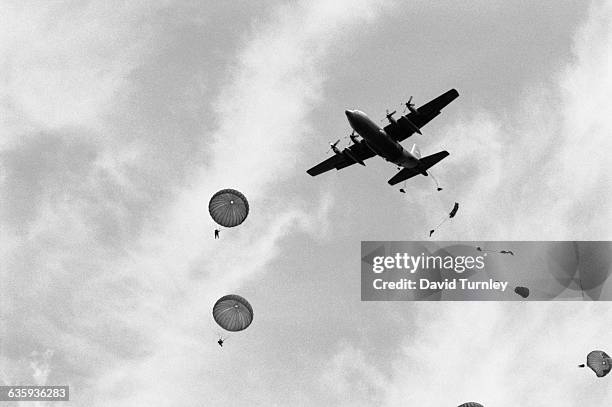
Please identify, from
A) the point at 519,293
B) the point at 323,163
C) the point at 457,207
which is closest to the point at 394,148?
the point at 457,207

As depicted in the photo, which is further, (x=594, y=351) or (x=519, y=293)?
(x=519, y=293)

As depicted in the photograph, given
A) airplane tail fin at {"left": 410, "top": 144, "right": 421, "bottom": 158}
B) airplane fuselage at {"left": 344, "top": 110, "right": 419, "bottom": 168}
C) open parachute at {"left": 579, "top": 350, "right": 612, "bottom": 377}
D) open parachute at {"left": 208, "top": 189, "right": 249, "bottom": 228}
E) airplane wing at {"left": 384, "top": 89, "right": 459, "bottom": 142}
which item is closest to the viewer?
open parachute at {"left": 208, "top": 189, "right": 249, "bottom": 228}

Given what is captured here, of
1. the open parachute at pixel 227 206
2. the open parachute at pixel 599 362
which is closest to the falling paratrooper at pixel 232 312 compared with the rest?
the open parachute at pixel 227 206

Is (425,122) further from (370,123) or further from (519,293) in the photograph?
(519,293)

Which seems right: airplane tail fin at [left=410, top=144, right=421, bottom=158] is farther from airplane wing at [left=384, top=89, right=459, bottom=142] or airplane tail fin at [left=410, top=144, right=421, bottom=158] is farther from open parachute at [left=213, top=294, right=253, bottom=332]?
open parachute at [left=213, top=294, right=253, bottom=332]

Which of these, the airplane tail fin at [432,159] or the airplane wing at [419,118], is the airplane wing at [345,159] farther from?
the airplane tail fin at [432,159]

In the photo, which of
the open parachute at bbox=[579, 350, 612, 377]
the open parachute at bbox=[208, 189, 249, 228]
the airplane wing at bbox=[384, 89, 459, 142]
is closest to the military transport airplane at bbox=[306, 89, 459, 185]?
the airplane wing at bbox=[384, 89, 459, 142]
